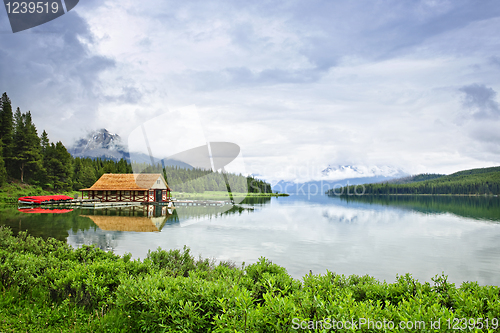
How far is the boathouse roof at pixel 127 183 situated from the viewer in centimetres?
4969

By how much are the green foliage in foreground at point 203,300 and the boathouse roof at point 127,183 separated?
45.1 meters

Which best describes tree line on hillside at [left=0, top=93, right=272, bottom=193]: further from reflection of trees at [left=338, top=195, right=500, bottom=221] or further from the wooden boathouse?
reflection of trees at [left=338, top=195, right=500, bottom=221]

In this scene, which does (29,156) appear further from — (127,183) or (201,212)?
(201,212)

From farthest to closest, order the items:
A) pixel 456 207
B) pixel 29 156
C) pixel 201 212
Result: 1. pixel 29 156
2. pixel 456 207
3. pixel 201 212

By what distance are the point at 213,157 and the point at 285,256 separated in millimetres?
6568

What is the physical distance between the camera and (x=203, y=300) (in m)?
3.92

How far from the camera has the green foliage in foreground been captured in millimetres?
3264

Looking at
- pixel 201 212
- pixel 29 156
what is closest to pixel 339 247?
pixel 201 212

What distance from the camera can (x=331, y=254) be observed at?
15820 millimetres

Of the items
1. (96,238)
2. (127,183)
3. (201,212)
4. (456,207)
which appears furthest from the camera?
(456,207)

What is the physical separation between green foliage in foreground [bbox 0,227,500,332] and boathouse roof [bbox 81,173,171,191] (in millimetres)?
45058

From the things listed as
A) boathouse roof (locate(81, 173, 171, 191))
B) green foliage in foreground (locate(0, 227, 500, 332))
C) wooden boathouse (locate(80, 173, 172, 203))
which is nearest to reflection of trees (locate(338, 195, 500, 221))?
green foliage in foreground (locate(0, 227, 500, 332))

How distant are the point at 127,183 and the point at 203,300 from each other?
168 feet

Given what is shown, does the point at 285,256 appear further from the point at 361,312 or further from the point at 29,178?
the point at 29,178
